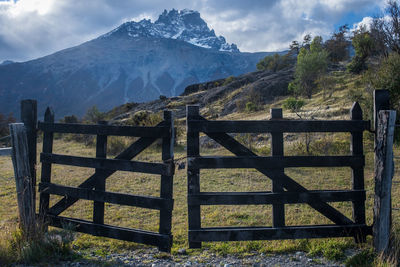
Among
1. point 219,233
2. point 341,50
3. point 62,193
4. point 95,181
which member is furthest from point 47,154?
point 341,50

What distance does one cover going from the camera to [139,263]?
13.9 ft

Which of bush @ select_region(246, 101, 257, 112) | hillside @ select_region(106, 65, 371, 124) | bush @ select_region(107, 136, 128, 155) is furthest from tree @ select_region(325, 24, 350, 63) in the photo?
bush @ select_region(107, 136, 128, 155)

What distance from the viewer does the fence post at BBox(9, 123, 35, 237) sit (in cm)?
471

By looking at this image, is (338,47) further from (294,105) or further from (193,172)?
(193,172)

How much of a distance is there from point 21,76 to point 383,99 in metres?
225

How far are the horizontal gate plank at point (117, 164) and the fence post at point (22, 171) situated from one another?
0.48 meters

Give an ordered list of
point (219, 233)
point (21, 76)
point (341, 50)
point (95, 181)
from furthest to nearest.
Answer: point (21, 76) → point (341, 50) → point (95, 181) → point (219, 233)

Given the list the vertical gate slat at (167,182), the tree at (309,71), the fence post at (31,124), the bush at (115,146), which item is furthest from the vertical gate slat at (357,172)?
the tree at (309,71)

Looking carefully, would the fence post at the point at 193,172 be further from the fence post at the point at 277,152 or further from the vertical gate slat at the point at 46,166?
the vertical gate slat at the point at 46,166

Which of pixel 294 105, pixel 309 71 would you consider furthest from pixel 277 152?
pixel 309 71

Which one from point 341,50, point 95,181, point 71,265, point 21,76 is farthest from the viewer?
point 21,76

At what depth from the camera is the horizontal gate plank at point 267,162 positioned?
4.40 metres

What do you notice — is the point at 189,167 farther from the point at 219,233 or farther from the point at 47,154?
the point at 47,154

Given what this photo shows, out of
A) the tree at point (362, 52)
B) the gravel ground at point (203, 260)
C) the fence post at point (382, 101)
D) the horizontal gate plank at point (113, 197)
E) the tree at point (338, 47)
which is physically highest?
the tree at point (338, 47)
